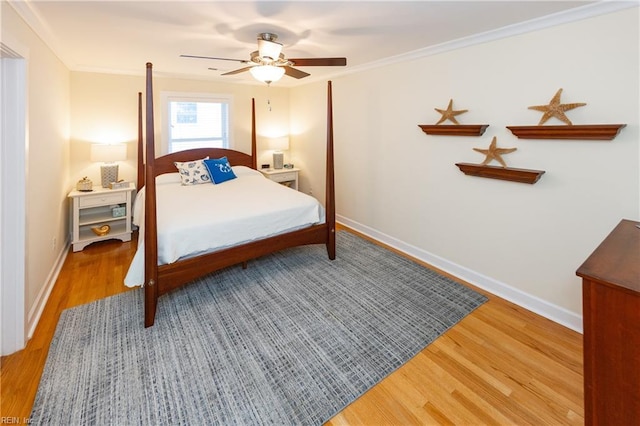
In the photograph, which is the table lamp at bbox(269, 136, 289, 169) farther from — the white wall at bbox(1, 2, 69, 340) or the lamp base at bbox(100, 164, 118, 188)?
the white wall at bbox(1, 2, 69, 340)

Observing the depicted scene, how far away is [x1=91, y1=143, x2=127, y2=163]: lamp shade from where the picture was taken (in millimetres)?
3777

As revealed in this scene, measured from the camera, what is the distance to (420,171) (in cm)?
342

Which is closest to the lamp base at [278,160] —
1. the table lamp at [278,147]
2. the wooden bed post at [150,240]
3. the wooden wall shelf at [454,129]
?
the table lamp at [278,147]

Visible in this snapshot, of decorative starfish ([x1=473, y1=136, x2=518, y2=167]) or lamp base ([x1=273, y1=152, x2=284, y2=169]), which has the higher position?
lamp base ([x1=273, y1=152, x2=284, y2=169])

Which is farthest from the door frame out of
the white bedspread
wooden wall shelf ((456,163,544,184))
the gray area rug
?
wooden wall shelf ((456,163,544,184))

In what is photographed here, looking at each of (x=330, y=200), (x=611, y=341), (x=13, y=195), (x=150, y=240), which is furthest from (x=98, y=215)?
(x=611, y=341)

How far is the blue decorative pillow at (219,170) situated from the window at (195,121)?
744mm

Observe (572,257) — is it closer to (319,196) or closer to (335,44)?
(335,44)

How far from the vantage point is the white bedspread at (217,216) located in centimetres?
247

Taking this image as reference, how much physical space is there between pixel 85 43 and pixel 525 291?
4562 millimetres

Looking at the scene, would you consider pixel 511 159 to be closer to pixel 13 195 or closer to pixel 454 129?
pixel 454 129

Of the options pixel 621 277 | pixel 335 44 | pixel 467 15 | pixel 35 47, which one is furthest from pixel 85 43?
pixel 621 277

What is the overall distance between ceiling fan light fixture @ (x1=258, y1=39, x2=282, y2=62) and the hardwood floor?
249 cm

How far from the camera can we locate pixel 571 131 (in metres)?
2.19
